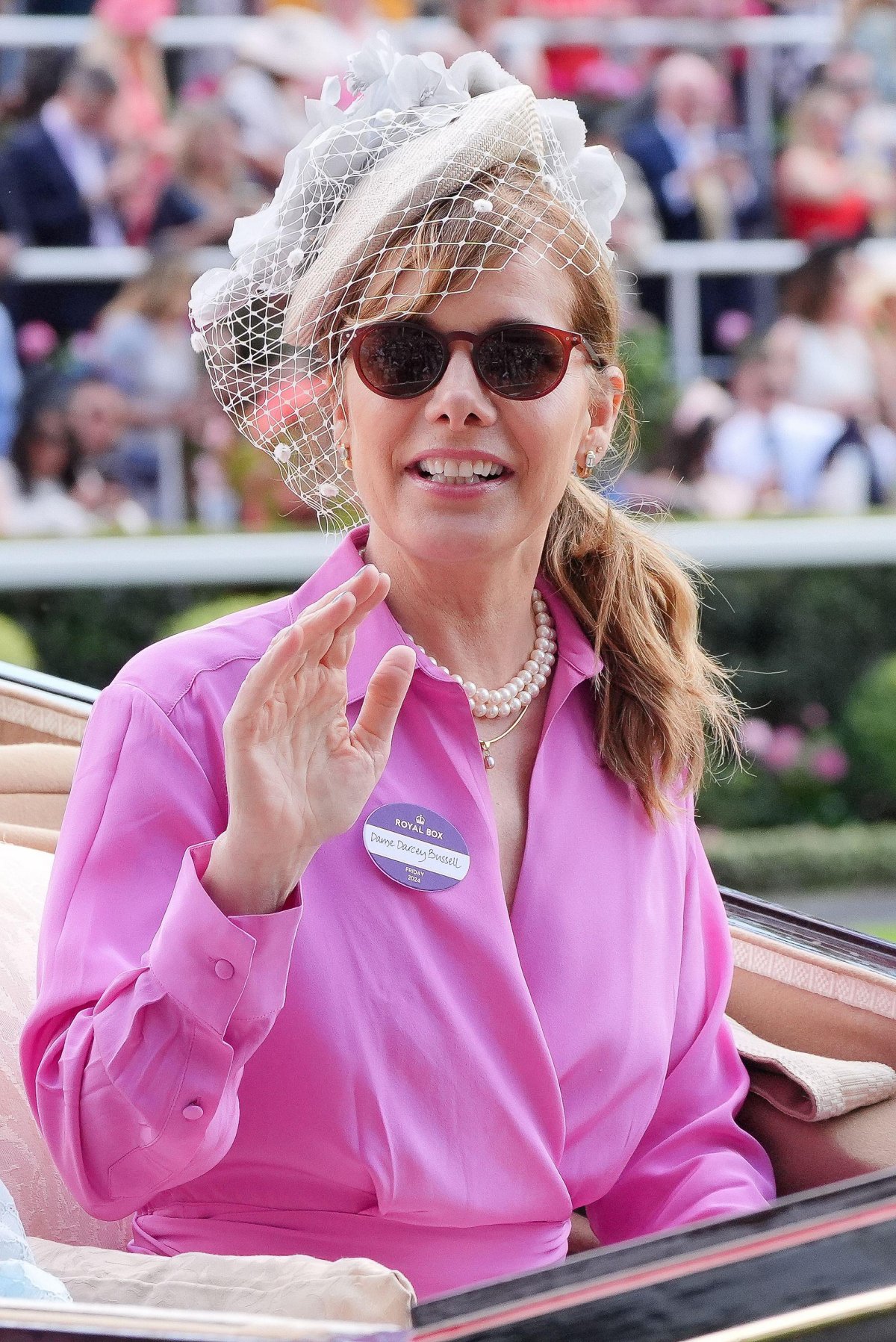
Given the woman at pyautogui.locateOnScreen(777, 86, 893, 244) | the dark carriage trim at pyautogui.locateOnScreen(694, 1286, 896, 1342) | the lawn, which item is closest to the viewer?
the dark carriage trim at pyautogui.locateOnScreen(694, 1286, 896, 1342)

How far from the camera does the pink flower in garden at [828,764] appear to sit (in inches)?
310

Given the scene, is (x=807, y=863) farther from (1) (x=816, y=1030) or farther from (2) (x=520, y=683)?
(2) (x=520, y=683)

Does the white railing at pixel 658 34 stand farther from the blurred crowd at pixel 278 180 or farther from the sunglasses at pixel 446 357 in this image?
the sunglasses at pixel 446 357

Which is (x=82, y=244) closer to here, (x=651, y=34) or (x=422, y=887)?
(x=651, y=34)

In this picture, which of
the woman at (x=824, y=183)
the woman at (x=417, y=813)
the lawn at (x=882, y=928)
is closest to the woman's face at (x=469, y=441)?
the woman at (x=417, y=813)

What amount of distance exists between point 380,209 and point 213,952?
788 mm

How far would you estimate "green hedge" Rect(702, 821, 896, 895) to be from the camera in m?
7.24

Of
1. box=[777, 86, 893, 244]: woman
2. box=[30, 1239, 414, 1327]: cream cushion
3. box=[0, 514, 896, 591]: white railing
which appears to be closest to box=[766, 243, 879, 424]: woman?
box=[777, 86, 893, 244]: woman

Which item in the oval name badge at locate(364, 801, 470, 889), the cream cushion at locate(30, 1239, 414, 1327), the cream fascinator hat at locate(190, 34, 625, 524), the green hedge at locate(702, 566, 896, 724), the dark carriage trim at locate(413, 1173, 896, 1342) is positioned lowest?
the green hedge at locate(702, 566, 896, 724)

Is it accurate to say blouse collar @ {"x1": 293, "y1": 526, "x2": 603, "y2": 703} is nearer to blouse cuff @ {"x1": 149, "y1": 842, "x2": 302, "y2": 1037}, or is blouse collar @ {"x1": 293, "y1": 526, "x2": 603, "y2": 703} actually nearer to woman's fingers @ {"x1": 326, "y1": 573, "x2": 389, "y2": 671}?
woman's fingers @ {"x1": 326, "y1": 573, "x2": 389, "y2": 671}

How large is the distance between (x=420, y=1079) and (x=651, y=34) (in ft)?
25.5

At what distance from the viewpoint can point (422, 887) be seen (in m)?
1.72

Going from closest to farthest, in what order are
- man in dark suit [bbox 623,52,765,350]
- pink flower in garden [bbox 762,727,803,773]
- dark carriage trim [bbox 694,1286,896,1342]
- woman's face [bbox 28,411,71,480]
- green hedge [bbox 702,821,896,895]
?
dark carriage trim [bbox 694,1286,896,1342] → green hedge [bbox 702,821,896,895] → woman's face [bbox 28,411,71,480] → pink flower in garden [bbox 762,727,803,773] → man in dark suit [bbox 623,52,765,350]

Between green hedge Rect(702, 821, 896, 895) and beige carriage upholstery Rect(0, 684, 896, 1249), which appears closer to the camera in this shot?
beige carriage upholstery Rect(0, 684, 896, 1249)
